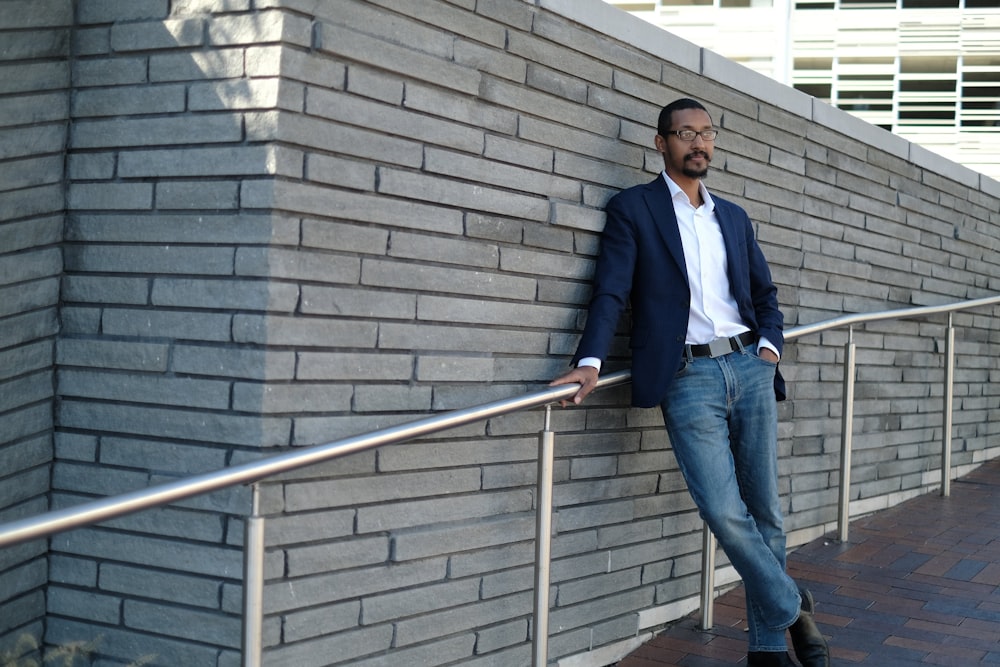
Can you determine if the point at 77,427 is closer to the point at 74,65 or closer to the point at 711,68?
the point at 74,65

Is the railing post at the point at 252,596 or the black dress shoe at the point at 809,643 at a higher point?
the railing post at the point at 252,596

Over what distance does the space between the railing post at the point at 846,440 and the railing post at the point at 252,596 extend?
3.49 metres

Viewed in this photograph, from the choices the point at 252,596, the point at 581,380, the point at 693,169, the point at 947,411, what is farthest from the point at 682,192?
the point at 947,411

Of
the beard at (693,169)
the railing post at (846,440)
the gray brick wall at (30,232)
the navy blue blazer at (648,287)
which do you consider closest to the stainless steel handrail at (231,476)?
the navy blue blazer at (648,287)

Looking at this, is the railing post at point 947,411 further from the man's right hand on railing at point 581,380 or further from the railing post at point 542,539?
the railing post at point 542,539

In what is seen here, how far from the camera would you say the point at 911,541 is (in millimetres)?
5285

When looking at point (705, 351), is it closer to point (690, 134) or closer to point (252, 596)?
point (690, 134)

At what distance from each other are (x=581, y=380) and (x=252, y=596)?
1.33 m

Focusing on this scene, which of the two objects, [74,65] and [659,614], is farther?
[659,614]

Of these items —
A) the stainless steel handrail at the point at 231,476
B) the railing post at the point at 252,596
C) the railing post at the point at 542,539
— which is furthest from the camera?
the railing post at the point at 542,539

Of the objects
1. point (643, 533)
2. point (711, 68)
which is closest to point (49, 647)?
point (643, 533)

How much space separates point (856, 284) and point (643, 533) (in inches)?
82.2

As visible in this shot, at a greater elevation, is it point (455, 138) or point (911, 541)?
point (455, 138)

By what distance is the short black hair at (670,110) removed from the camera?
3.84m
